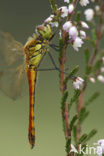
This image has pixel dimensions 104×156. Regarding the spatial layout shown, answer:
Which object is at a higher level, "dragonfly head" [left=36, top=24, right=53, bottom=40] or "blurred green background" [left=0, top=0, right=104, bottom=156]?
"blurred green background" [left=0, top=0, right=104, bottom=156]

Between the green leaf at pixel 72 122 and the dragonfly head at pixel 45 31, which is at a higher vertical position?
the dragonfly head at pixel 45 31

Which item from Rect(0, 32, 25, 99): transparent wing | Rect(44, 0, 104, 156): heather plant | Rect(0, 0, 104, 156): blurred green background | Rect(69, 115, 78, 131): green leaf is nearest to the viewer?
Rect(44, 0, 104, 156): heather plant

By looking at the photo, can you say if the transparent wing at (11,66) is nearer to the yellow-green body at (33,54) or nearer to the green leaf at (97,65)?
the yellow-green body at (33,54)

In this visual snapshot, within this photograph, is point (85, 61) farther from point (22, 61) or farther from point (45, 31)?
point (22, 61)

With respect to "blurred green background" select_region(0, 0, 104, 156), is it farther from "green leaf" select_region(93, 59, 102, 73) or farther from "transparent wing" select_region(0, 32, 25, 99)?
"green leaf" select_region(93, 59, 102, 73)

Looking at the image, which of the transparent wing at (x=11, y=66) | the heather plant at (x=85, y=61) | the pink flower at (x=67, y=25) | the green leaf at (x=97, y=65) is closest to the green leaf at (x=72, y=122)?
the heather plant at (x=85, y=61)

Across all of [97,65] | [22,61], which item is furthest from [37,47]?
[97,65]

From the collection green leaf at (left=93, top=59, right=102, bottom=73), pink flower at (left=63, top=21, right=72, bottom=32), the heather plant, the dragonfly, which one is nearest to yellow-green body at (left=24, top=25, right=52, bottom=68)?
the dragonfly

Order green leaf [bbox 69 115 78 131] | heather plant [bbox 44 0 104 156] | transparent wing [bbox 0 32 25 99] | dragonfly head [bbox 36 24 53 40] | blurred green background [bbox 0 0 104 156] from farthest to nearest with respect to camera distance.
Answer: blurred green background [bbox 0 0 104 156], transparent wing [bbox 0 32 25 99], dragonfly head [bbox 36 24 53 40], green leaf [bbox 69 115 78 131], heather plant [bbox 44 0 104 156]
